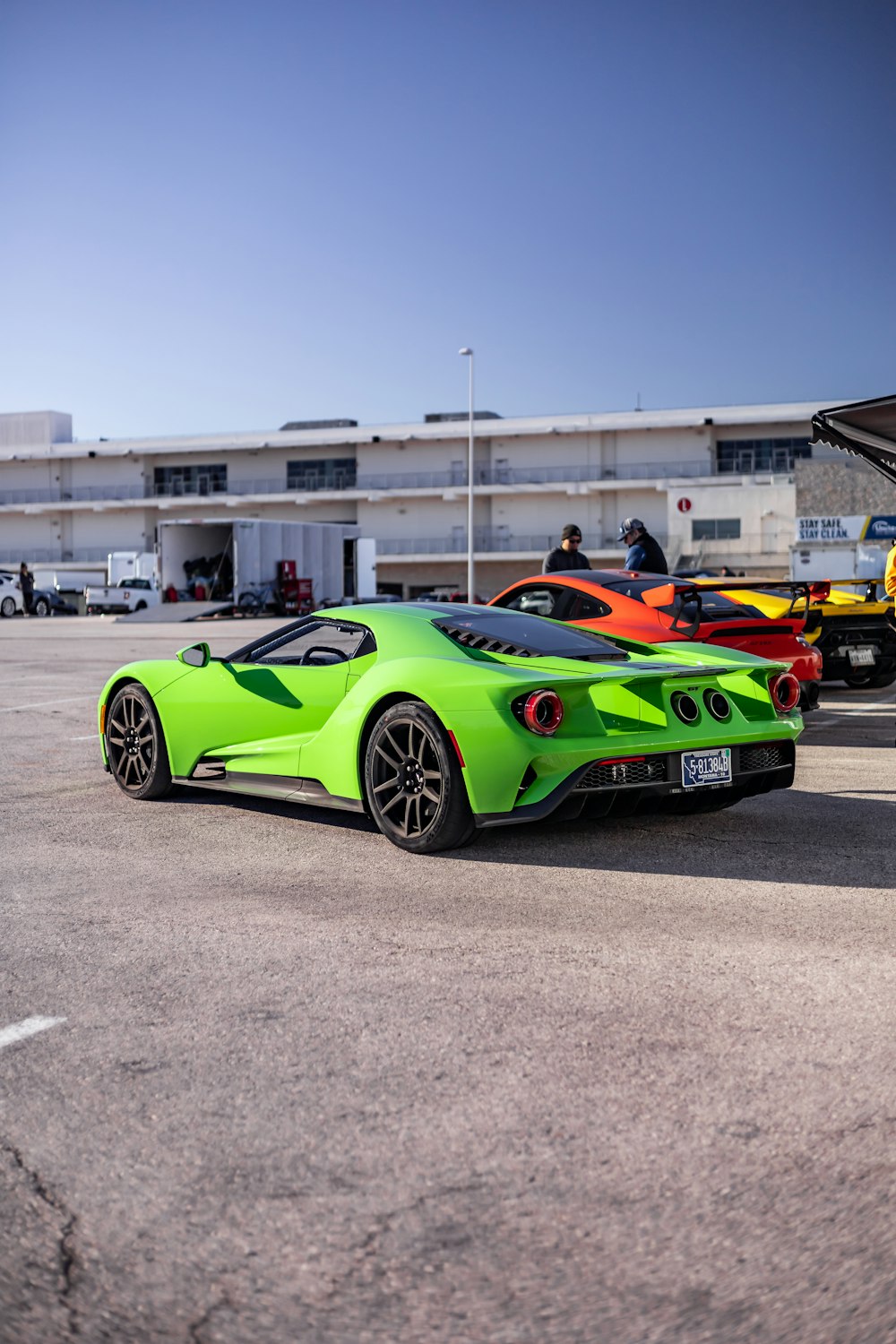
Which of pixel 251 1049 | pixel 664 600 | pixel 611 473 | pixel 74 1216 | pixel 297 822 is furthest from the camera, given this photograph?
pixel 611 473

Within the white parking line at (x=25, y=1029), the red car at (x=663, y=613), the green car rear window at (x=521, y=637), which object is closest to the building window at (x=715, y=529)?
the red car at (x=663, y=613)

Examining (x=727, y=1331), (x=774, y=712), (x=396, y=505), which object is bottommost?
(x=727, y=1331)

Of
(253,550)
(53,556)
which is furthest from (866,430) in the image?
(53,556)

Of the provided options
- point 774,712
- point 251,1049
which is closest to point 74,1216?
point 251,1049

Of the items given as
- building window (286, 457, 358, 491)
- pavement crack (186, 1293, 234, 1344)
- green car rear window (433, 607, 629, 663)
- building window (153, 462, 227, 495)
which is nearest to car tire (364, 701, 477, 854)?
green car rear window (433, 607, 629, 663)

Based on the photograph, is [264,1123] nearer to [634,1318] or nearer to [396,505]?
[634,1318]

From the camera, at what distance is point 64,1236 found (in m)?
2.63

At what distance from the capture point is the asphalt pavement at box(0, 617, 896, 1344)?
2.41 m

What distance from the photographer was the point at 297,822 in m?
7.20

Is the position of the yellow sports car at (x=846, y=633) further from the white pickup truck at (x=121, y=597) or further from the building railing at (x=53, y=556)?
the building railing at (x=53, y=556)

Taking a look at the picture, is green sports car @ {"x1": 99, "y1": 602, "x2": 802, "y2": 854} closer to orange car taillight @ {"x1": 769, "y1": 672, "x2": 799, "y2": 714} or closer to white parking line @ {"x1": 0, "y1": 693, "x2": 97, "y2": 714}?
orange car taillight @ {"x1": 769, "y1": 672, "x2": 799, "y2": 714}

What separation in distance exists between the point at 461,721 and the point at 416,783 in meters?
0.45

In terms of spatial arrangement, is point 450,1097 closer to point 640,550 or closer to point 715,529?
point 640,550

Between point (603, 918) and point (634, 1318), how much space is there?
2.74 meters
